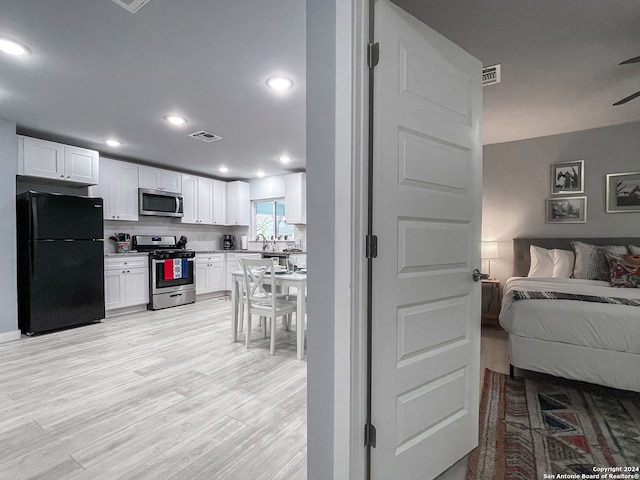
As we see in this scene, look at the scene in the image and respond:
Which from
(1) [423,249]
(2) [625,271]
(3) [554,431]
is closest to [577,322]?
(3) [554,431]

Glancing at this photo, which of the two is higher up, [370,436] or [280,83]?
[280,83]

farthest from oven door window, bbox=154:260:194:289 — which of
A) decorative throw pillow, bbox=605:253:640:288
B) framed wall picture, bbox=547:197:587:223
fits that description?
decorative throw pillow, bbox=605:253:640:288

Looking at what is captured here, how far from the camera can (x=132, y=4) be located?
5.51 feet

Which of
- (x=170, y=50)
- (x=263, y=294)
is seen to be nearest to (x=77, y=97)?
(x=170, y=50)

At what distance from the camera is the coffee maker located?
696 centimetres

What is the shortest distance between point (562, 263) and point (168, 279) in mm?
5627

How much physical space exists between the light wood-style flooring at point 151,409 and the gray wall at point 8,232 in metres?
0.28

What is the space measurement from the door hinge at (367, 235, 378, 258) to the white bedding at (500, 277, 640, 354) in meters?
1.98

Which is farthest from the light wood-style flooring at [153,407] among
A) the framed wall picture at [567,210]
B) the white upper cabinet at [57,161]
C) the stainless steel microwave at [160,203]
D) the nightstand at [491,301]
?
the stainless steel microwave at [160,203]

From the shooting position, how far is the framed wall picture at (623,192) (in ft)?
12.2

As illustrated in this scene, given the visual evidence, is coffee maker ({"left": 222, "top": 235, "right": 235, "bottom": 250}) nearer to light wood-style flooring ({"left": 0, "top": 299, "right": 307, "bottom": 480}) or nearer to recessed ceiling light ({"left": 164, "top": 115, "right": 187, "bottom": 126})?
light wood-style flooring ({"left": 0, "top": 299, "right": 307, "bottom": 480})

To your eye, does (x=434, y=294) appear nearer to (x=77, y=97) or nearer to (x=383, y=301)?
(x=383, y=301)

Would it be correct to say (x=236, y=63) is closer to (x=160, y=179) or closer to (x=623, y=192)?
(x=160, y=179)

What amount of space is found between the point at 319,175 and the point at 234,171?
17.2 ft
